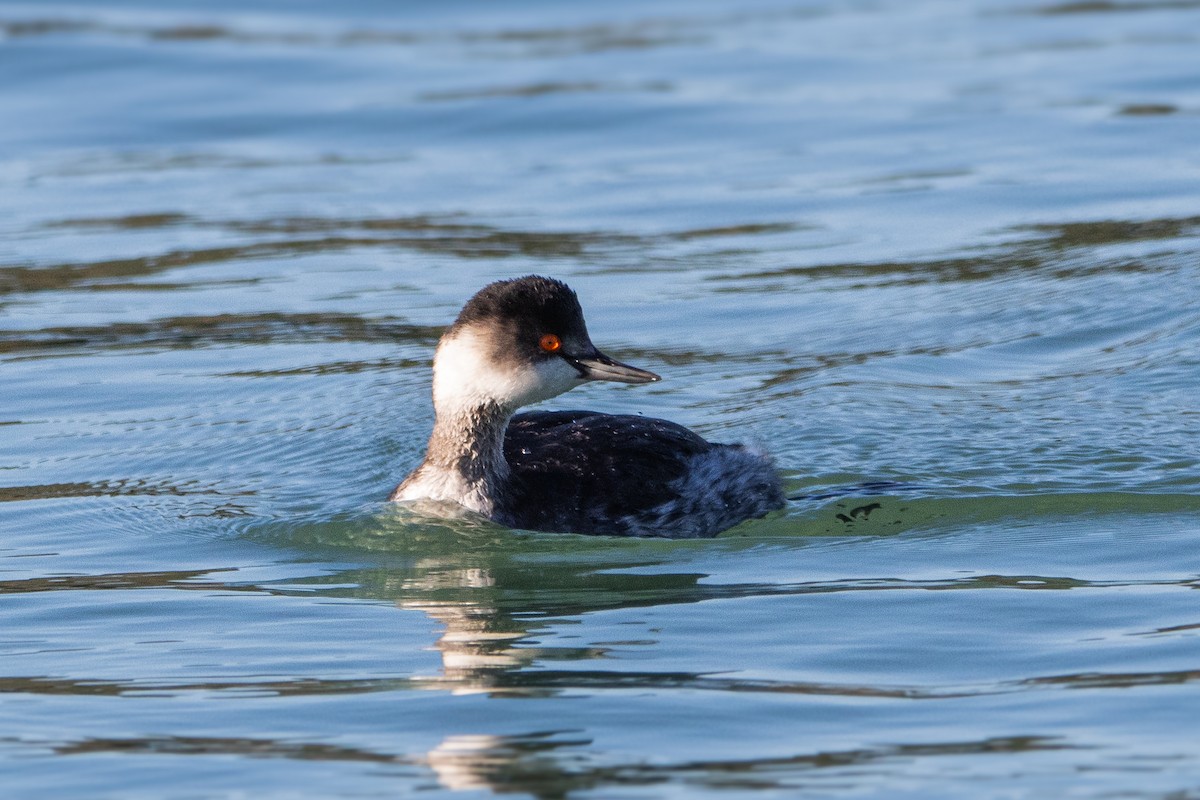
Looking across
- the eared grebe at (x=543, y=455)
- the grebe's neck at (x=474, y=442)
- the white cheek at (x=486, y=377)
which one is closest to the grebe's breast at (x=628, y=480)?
the eared grebe at (x=543, y=455)

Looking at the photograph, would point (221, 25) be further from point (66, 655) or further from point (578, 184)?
point (66, 655)

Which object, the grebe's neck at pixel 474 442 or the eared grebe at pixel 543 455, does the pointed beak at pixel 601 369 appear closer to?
the eared grebe at pixel 543 455

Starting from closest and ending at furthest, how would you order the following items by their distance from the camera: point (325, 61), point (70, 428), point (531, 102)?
point (70, 428)
point (531, 102)
point (325, 61)

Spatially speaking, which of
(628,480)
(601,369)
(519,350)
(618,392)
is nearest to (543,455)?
(628,480)

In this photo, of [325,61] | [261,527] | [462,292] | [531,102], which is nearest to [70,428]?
[261,527]

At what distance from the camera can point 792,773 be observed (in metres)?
5.86

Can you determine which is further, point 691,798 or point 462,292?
point 462,292

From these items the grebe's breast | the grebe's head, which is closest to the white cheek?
the grebe's head

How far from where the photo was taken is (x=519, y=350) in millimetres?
8734

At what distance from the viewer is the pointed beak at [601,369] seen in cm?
888

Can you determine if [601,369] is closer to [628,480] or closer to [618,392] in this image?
[628,480]

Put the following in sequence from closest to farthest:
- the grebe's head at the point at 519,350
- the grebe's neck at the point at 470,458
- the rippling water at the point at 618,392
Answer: the rippling water at the point at 618,392 → the grebe's head at the point at 519,350 → the grebe's neck at the point at 470,458

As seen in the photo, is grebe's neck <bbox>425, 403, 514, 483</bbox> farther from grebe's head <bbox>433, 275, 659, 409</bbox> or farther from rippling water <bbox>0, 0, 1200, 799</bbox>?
rippling water <bbox>0, 0, 1200, 799</bbox>

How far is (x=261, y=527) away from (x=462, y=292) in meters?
4.74
